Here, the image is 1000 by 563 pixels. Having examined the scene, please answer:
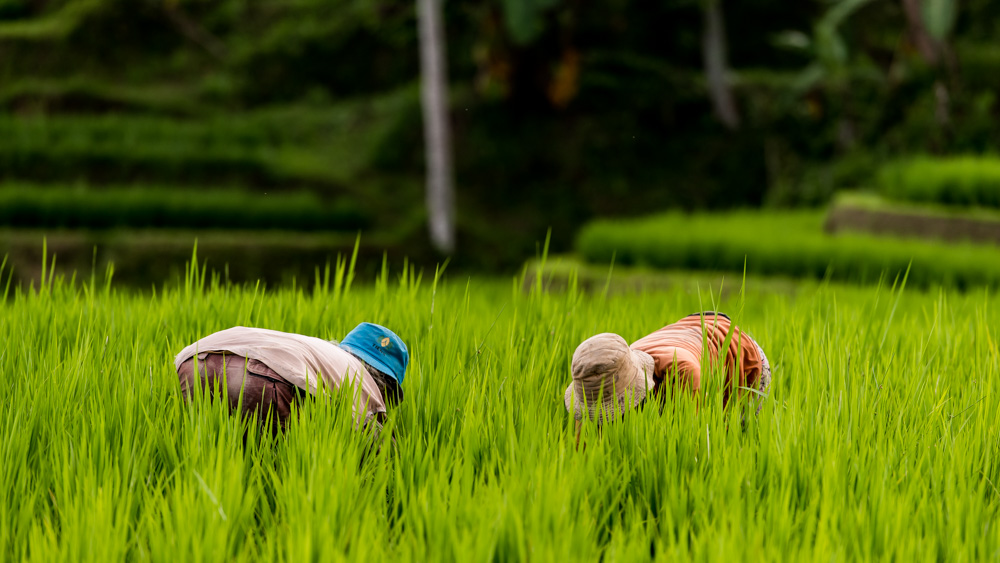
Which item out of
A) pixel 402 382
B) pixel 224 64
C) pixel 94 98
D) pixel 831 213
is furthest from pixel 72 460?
pixel 224 64

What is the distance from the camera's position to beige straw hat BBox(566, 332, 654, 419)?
5.01 ft

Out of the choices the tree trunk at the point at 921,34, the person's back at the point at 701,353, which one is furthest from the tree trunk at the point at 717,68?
the person's back at the point at 701,353

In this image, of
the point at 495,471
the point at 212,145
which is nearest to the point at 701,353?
the point at 495,471

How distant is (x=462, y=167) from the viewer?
1180 centimetres

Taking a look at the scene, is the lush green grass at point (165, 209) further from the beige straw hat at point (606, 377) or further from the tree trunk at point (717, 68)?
the beige straw hat at point (606, 377)

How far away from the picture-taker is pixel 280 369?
1.60 meters

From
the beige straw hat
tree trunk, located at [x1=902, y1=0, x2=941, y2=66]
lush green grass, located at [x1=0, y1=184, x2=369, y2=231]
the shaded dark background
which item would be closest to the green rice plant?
the shaded dark background

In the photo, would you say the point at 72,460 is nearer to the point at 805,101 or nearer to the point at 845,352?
the point at 845,352

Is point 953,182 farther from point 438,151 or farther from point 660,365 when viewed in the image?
point 438,151

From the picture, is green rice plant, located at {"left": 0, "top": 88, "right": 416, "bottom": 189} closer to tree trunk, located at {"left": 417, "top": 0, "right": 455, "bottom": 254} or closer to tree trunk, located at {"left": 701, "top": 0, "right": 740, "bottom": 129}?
tree trunk, located at {"left": 417, "top": 0, "right": 455, "bottom": 254}

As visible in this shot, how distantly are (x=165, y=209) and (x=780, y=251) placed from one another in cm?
641

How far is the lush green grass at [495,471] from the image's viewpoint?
1.27 metres

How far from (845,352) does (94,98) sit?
1182cm

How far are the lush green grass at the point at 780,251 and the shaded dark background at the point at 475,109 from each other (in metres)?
3.52
